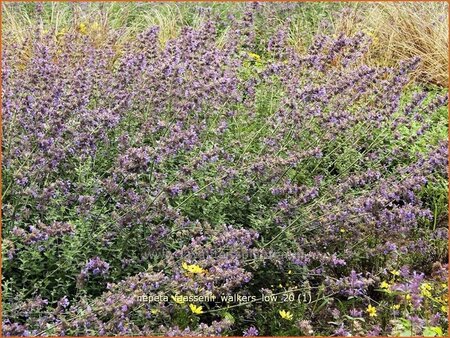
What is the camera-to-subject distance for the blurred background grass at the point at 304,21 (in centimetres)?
634

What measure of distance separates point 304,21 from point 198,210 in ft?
14.7

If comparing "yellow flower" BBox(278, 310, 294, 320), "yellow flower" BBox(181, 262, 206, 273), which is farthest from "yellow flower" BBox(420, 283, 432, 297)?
"yellow flower" BBox(181, 262, 206, 273)

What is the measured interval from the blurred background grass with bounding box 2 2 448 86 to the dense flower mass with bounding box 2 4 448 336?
205cm

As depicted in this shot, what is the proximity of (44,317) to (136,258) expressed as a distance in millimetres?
548

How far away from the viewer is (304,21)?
7.31 meters

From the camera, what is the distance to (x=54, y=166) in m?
3.03

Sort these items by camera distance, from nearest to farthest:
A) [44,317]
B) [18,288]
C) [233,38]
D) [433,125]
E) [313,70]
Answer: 1. [44,317]
2. [18,288]
3. [313,70]
4. [233,38]
5. [433,125]

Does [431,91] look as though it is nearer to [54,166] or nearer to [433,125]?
[433,125]

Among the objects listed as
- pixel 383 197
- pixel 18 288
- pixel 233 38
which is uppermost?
pixel 233 38

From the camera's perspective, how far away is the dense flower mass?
2.76 meters

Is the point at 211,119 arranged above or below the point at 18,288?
above

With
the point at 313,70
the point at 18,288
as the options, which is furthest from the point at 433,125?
the point at 18,288

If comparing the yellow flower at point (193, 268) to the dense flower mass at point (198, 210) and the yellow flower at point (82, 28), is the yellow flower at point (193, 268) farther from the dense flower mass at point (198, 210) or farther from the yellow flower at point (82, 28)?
the yellow flower at point (82, 28)

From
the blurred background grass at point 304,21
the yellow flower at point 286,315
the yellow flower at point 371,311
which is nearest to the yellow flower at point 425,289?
the yellow flower at point 371,311
